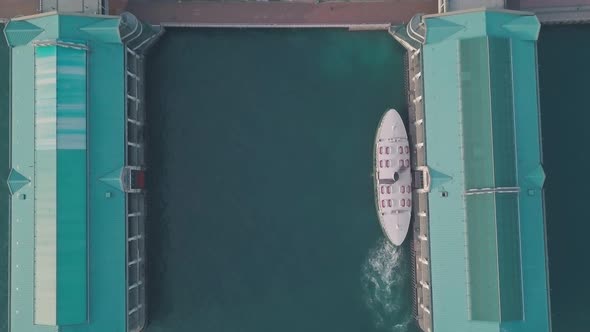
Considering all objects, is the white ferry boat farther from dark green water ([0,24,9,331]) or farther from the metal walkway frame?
dark green water ([0,24,9,331])

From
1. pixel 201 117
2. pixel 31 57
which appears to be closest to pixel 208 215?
pixel 201 117

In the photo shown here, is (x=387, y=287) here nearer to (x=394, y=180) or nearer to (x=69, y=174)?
(x=394, y=180)

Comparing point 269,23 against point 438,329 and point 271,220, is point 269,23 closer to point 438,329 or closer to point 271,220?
point 271,220

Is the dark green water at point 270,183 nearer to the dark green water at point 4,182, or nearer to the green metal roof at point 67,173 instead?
the green metal roof at point 67,173

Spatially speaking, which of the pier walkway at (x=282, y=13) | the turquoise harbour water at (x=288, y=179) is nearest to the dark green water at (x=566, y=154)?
the turquoise harbour water at (x=288, y=179)

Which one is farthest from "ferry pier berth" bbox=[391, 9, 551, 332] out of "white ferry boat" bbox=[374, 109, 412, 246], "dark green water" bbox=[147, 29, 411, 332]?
"dark green water" bbox=[147, 29, 411, 332]

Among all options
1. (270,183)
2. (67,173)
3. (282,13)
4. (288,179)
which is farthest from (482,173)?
(67,173)

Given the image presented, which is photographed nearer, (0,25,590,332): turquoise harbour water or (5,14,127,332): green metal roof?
(5,14,127,332): green metal roof
